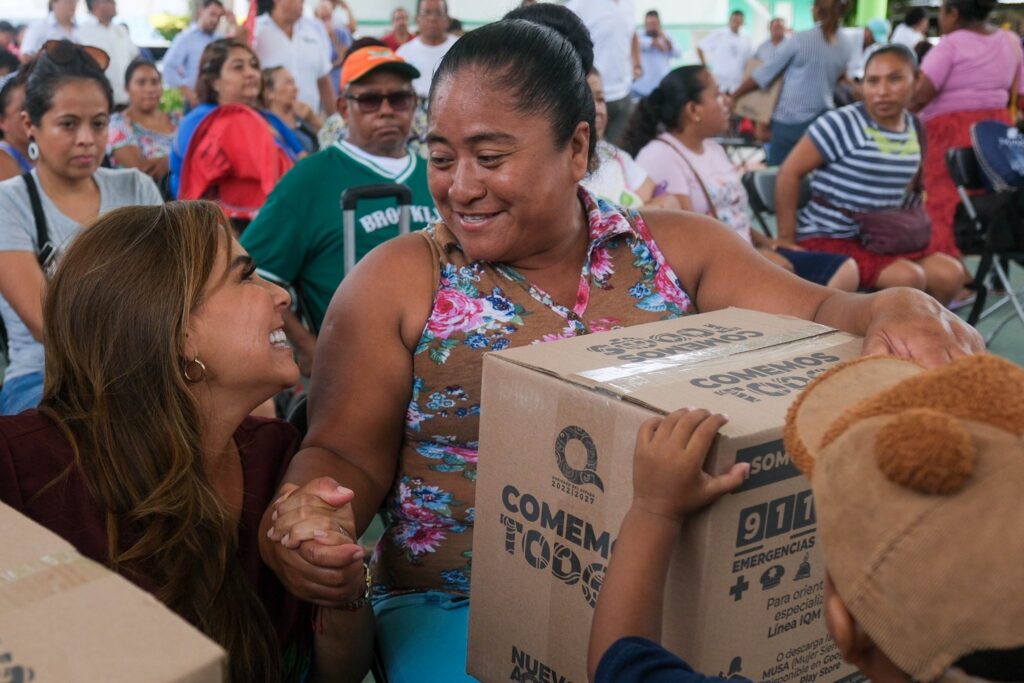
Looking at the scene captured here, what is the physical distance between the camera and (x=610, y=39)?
6926mm

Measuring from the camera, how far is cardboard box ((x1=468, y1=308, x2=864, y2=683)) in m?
1.11

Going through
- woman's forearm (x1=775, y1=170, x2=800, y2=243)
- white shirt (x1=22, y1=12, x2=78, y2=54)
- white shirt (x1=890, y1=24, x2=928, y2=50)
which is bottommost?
woman's forearm (x1=775, y1=170, x2=800, y2=243)

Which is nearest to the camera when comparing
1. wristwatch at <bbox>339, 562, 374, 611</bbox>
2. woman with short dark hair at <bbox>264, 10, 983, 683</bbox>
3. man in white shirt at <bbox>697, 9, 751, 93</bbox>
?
wristwatch at <bbox>339, 562, 374, 611</bbox>

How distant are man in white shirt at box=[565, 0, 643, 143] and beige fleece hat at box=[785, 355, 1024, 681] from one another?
6182 mm

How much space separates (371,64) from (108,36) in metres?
5.70

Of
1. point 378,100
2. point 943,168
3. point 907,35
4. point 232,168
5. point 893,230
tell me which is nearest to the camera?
point 378,100

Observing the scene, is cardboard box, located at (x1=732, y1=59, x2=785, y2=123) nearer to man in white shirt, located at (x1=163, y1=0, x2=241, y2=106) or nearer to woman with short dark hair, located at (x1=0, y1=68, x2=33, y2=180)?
man in white shirt, located at (x1=163, y1=0, x2=241, y2=106)

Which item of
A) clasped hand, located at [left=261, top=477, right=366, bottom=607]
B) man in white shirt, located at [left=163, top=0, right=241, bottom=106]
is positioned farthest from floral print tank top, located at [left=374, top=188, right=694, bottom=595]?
man in white shirt, located at [left=163, top=0, right=241, bottom=106]

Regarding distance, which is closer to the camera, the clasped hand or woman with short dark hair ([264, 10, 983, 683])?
the clasped hand

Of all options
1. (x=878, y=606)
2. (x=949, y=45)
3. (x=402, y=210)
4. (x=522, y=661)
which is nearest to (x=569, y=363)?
(x=522, y=661)

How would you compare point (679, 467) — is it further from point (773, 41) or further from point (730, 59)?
point (730, 59)

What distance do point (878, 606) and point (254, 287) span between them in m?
1.02

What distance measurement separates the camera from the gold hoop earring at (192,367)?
146 cm

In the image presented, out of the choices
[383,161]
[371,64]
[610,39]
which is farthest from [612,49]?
[383,161]
